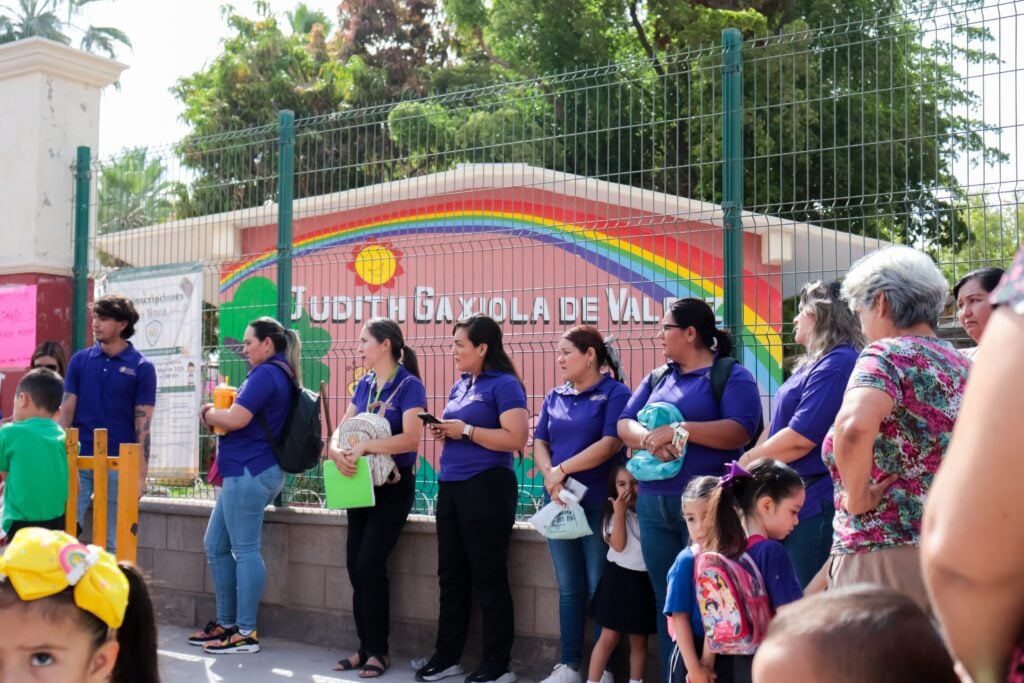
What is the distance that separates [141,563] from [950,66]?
6.05 meters

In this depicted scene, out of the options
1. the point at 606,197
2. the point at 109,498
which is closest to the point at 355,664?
the point at 109,498

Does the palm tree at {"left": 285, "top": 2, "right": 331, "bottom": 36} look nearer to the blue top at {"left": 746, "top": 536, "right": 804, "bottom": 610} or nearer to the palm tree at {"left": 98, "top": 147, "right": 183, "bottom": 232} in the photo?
the palm tree at {"left": 98, "top": 147, "right": 183, "bottom": 232}

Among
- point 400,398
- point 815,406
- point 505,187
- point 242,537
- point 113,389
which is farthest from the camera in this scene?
point 113,389

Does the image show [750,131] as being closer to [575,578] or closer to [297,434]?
[575,578]

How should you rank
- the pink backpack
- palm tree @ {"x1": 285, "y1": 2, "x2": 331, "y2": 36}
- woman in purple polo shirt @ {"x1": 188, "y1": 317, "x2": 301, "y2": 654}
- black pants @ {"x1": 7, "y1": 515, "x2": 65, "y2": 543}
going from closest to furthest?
1. the pink backpack
2. black pants @ {"x1": 7, "y1": 515, "x2": 65, "y2": 543}
3. woman in purple polo shirt @ {"x1": 188, "y1": 317, "x2": 301, "y2": 654}
4. palm tree @ {"x1": 285, "y1": 2, "x2": 331, "y2": 36}

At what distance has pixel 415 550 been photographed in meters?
6.89

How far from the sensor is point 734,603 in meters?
4.09

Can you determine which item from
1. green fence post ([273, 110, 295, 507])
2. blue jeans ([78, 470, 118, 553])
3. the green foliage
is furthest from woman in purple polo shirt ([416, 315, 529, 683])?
blue jeans ([78, 470, 118, 553])

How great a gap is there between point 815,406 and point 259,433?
352 cm

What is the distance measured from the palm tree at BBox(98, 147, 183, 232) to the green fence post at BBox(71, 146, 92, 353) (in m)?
0.12

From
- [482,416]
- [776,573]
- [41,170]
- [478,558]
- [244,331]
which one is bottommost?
[478,558]

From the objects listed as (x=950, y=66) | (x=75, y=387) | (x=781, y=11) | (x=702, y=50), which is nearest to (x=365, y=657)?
(x=75, y=387)

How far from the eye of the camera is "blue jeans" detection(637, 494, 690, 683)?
5.40 meters

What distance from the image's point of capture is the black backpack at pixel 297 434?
23.0 ft
